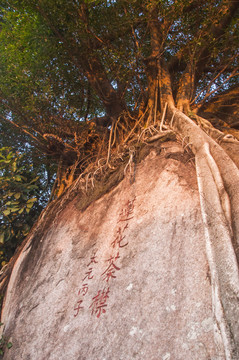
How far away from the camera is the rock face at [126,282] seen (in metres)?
1.52

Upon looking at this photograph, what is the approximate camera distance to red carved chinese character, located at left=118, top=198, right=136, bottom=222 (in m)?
2.44

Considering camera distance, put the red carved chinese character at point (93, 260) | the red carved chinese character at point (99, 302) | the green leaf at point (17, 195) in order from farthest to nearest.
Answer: the green leaf at point (17, 195) < the red carved chinese character at point (93, 260) < the red carved chinese character at point (99, 302)

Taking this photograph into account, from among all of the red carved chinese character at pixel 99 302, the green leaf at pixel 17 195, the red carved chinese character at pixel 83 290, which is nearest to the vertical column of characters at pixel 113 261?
→ the red carved chinese character at pixel 99 302

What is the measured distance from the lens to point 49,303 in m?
2.43

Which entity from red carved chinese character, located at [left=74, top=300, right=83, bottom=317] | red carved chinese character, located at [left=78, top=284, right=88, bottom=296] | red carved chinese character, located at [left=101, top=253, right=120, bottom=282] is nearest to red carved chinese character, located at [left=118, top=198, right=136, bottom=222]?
red carved chinese character, located at [left=101, top=253, right=120, bottom=282]

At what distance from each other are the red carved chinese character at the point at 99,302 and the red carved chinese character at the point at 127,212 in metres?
0.67

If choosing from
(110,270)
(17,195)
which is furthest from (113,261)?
(17,195)

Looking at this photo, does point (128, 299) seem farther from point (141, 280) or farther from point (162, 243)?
point (162, 243)

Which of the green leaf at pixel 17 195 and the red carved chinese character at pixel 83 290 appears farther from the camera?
the green leaf at pixel 17 195

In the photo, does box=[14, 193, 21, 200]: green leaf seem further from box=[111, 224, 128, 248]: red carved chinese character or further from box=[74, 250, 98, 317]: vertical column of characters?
box=[111, 224, 128, 248]: red carved chinese character

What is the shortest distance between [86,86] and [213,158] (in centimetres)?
353

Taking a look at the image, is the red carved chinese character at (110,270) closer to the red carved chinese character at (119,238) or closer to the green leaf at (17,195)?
the red carved chinese character at (119,238)

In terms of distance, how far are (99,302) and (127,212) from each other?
0.83m

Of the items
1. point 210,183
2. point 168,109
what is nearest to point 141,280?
point 210,183
